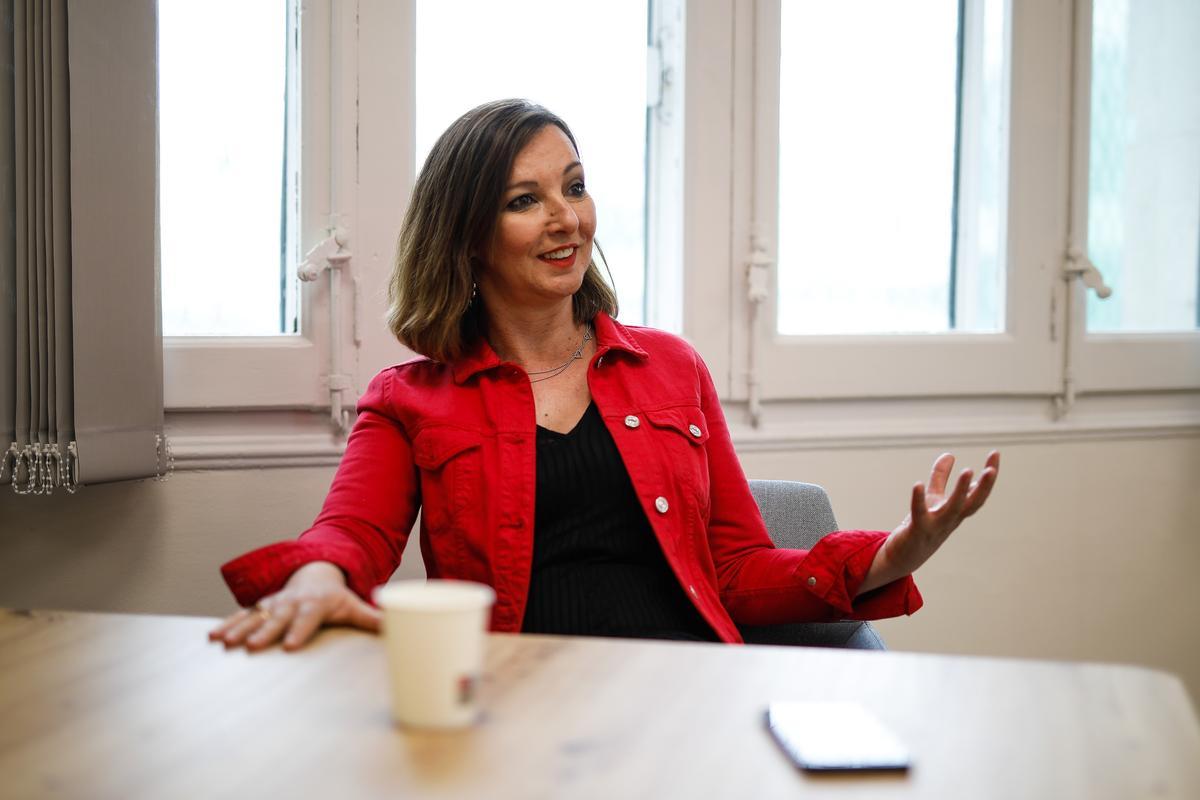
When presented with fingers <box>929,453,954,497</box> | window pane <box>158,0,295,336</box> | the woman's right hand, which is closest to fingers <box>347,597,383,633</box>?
the woman's right hand

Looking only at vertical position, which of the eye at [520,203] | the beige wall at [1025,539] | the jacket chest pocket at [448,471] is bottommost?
the beige wall at [1025,539]

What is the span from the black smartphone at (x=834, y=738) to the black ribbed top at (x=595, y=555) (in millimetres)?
658

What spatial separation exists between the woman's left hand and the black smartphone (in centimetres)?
48

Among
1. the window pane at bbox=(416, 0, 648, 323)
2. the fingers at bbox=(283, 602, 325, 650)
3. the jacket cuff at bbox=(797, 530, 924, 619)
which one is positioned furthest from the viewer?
the window pane at bbox=(416, 0, 648, 323)

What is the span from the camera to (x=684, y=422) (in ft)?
5.29

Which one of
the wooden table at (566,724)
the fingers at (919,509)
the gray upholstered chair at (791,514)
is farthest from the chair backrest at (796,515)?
the wooden table at (566,724)

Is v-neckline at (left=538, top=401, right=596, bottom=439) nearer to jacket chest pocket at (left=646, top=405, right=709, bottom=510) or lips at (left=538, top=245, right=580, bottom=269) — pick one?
jacket chest pocket at (left=646, top=405, right=709, bottom=510)

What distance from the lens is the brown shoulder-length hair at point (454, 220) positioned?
162cm

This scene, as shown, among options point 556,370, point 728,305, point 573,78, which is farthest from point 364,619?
point 573,78

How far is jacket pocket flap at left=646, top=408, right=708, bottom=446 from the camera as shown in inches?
62.7

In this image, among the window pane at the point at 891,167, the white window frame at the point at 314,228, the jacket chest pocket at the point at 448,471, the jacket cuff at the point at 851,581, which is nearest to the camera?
the jacket cuff at the point at 851,581

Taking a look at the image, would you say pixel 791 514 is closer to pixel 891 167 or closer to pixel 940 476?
pixel 940 476

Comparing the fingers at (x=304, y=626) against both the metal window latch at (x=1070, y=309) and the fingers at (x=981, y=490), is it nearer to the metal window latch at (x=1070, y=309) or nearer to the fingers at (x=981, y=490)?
the fingers at (x=981, y=490)

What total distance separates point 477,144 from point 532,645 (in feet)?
2.99
